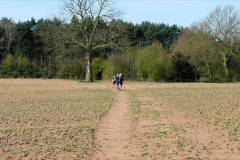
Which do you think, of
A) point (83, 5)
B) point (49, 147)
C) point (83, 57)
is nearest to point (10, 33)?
point (83, 57)

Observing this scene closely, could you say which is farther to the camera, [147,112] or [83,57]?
[83,57]

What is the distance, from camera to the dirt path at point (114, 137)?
29.7 ft

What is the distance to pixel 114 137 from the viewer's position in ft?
36.1

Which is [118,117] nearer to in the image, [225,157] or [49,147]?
[49,147]

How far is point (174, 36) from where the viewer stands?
9025 cm

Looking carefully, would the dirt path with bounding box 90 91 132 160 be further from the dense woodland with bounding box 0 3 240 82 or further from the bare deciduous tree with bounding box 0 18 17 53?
the bare deciduous tree with bounding box 0 18 17 53

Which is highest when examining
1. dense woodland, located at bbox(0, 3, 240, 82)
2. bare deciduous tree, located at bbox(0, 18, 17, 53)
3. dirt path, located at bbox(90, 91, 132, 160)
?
bare deciduous tree, located at bbox(0, 18, 17, 53)

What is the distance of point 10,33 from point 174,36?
133ft

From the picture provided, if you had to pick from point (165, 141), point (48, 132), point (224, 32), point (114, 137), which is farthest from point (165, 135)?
point (224, 32)

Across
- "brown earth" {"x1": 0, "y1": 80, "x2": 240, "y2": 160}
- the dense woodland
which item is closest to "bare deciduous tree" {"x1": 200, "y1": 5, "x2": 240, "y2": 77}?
the dense woodland

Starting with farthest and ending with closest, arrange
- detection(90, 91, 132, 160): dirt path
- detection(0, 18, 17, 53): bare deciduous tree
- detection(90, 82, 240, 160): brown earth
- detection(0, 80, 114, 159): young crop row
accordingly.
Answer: detection(0, 18, 17, 53): bare deciduous tree, detection(0, 80, 114, 159): young crop row, detection(90, 91, 132, 160): dirt path, detection(90, 82, 240, 160): brown earth

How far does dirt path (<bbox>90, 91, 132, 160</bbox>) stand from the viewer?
29.7 ft

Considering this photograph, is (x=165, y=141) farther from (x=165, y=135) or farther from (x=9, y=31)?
(x=9, y=31)

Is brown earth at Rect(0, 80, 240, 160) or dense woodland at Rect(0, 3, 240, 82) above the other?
dense woodland at Rect(0, 3, 240, 82)
